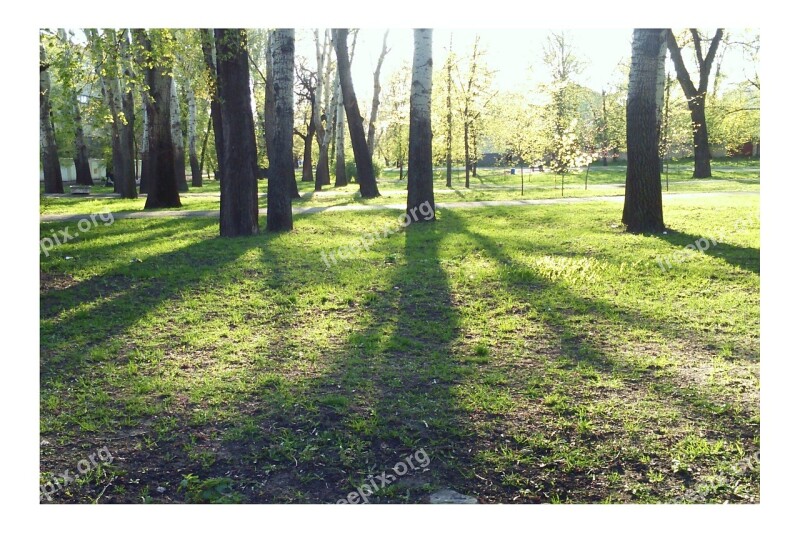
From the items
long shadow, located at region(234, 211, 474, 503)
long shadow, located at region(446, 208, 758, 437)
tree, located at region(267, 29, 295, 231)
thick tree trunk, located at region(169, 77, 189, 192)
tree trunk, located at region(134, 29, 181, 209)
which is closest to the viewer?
long shadow, located at region(234, 211, 474, 503)

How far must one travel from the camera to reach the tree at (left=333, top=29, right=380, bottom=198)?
19734 millimetres

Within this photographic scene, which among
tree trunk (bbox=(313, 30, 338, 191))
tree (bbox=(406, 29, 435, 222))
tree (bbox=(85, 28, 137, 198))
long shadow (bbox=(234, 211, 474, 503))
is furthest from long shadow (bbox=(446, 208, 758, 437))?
tree trunk (bbox=(313, 30, 338, 191))

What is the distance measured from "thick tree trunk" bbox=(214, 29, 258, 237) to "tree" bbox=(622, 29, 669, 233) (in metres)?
6.57

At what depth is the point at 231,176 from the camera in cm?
1111

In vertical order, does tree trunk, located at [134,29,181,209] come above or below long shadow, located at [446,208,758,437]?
above

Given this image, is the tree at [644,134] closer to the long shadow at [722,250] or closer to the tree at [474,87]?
the long shadow at [722,250]

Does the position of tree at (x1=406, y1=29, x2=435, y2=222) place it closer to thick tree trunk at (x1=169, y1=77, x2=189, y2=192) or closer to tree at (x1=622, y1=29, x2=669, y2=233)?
tree at (x1=622, y1=29, x2=669, y2=233)

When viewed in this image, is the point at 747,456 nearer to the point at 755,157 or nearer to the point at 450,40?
the point at 450,40

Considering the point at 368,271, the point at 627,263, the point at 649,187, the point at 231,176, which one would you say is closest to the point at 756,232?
the point at 649,187

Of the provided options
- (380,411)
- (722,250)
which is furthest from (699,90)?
(380,411)

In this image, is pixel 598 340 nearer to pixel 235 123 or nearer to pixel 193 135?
pixel 235 123

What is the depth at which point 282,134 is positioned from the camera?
11945mm

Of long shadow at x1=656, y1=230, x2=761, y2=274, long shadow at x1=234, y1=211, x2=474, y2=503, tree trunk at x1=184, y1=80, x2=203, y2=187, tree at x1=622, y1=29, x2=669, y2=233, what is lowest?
long shadow at x1=234, y1=211, x2=474, y2=503

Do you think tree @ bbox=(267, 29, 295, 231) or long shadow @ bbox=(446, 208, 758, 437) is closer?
long shadow @ bbox=(446, 208, 758, 437)
